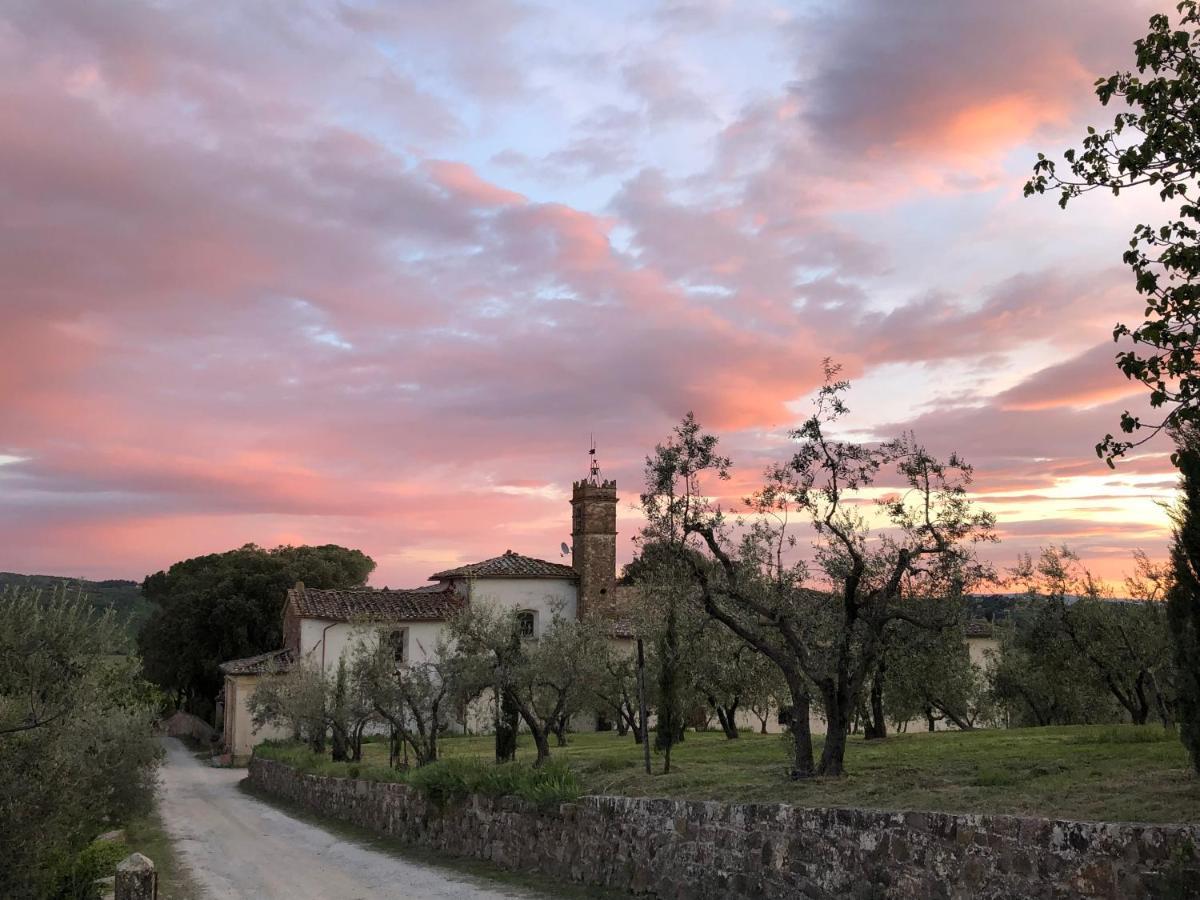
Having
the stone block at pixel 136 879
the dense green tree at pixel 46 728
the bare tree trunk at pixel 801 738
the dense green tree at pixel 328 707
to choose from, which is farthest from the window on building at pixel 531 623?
the stone block at pixel 136 879

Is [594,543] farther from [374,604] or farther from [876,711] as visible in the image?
[876,711]

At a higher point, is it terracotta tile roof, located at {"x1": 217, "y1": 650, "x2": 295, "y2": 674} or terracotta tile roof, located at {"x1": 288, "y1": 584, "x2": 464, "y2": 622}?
terracotta tile roof, located at {"x1": 288, "y1": 584, "x2": 464, "y2": 622}

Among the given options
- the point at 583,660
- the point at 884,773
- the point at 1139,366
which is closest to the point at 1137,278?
the point at 1139,366

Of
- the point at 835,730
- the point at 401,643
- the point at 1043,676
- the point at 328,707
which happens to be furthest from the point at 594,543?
the point at 835,730

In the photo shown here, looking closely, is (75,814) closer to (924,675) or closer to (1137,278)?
(1137,278)

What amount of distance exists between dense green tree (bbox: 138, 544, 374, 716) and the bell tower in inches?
976

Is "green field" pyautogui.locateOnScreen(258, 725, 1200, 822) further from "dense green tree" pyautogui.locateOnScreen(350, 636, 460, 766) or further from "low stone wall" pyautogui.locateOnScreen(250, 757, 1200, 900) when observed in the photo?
"dense green tree" pyautogui.locateOnScreen(350, 636, 460, 766)

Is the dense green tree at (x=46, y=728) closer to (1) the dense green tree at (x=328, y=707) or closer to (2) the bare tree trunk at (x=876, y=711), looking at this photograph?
(1) the dense green tree at (x=328, y=707)

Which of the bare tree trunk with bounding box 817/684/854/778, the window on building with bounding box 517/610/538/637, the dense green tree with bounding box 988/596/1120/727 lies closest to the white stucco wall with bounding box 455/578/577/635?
the window on building with bounding box 517/610/538/637

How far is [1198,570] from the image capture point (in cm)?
1114

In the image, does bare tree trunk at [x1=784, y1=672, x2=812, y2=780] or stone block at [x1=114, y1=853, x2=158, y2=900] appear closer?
stone block at [x1=114, y1=853, x2=158, y2=900]

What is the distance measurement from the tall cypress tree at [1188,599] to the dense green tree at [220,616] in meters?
63.6

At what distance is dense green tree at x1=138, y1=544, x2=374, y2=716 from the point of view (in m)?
67.2

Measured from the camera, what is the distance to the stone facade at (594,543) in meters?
55.6
